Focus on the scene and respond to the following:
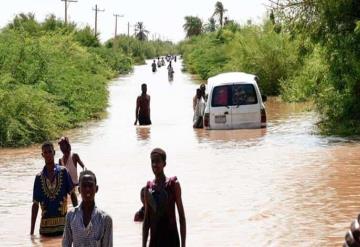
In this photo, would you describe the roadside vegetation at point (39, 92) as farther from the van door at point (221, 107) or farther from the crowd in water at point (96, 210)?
the crowd in water at point (96, 210)

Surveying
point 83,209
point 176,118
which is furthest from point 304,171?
point 176,118

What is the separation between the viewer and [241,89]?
68.5 feet

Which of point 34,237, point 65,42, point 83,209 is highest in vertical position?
point 65,42

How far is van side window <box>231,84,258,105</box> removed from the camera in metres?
20.8

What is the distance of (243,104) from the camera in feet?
68.3

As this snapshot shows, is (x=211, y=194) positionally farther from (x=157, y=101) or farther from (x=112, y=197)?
(x=157, y=101)

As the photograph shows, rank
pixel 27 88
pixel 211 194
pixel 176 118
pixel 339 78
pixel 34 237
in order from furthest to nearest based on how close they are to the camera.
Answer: pixel 176 118 < pixel 27 88 < pixel 339 78 < pixel 211 194 < pixel 34 237

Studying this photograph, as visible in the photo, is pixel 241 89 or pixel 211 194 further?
pixel 241 89

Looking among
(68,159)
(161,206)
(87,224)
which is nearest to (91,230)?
(87,224)

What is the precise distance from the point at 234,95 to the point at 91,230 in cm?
1595

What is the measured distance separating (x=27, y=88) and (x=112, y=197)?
10.8 metres

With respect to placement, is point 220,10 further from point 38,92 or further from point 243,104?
point 243,104

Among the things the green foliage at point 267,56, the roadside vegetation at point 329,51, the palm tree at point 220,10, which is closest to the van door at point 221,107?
the roadside vegetation at point 329,51

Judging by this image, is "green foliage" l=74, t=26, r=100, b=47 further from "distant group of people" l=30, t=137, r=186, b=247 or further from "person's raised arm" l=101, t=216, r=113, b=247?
"person's raised arm" l=101, t=216, r=113, b=247
